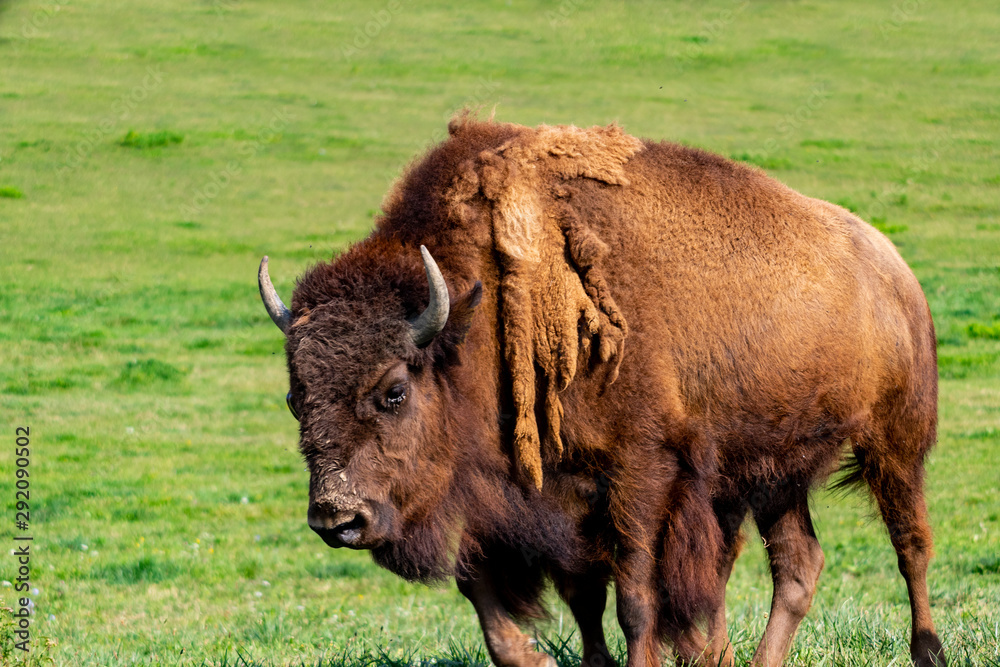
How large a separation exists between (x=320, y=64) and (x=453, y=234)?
25747mm

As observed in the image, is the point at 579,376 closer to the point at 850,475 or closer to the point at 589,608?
the point at 589,608

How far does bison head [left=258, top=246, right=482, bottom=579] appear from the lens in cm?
420

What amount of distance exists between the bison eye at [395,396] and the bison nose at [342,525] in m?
0.41

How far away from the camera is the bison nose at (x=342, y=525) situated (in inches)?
162

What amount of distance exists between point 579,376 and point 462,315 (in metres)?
0.62

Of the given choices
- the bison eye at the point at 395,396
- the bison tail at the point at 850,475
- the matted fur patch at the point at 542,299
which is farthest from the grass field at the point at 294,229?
the bison eye at the point at 395,396

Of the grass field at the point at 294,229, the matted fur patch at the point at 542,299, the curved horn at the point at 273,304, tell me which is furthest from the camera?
the grass field at the point at 294,229

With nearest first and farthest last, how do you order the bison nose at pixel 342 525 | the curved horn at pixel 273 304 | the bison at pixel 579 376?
the bison nose at pixel 342 525
the bison at pixel 579 376
the curved horn at pixel 273 304

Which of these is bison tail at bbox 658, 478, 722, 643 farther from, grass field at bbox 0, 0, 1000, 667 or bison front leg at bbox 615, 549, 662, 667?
grass field at bbox 0, 0, 1000, 667

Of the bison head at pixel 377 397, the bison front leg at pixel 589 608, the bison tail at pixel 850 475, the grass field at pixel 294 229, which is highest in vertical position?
the bison head at pixel 377 397

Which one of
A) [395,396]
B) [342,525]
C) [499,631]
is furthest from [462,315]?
[499,631]

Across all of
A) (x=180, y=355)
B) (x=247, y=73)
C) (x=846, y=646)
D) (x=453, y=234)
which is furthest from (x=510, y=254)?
(x=247, y=73)

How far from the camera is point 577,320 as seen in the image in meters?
4.79

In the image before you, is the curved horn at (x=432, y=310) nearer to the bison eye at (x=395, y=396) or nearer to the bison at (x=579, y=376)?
the bison at (x=579, y=376)
